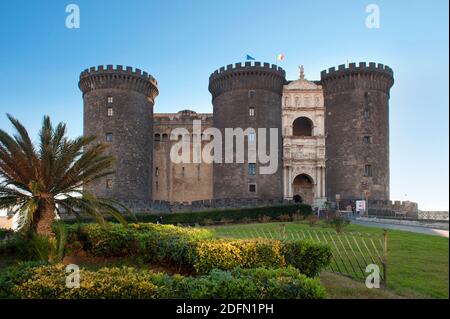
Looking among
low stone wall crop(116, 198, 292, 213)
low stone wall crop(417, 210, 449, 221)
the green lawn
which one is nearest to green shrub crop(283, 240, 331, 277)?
the green lawn

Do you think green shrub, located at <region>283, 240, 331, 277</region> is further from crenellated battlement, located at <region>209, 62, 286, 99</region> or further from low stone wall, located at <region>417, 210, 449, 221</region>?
crenellated battlement, located at <region>209, 62, 286, 99</region>

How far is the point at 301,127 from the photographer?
44.7m

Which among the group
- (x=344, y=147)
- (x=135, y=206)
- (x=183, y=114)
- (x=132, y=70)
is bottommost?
(x=135, y=206)

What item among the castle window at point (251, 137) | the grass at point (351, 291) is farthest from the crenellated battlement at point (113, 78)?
the grass at point (351, 291)

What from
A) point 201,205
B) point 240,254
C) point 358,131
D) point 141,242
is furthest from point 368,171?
point 240,254

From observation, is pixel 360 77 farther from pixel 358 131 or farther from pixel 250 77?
pixel 250 77

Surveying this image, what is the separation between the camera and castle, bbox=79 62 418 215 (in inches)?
1559

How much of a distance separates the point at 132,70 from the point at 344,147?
71.6ft

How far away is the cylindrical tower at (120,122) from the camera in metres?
39.7

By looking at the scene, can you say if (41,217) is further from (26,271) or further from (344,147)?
(344,147)

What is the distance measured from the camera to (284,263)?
10484mm

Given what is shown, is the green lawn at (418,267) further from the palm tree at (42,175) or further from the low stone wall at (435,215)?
the low stone wall at (435,215)
